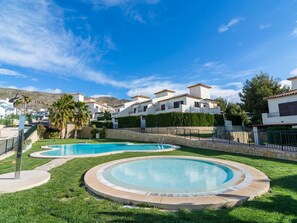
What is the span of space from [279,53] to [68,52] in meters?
23.3

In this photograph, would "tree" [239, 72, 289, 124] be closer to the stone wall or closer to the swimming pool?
the stone wall

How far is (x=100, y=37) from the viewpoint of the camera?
23469 millimetres

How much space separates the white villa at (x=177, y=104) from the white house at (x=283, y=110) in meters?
12.2

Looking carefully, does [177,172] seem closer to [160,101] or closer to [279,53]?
[279,53]

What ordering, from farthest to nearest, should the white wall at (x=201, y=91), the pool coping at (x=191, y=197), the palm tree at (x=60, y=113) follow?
the white wall at (x=201, y=91)
the palm tree at (x=60, y=113)
the pool coping at (x=191, y=197)

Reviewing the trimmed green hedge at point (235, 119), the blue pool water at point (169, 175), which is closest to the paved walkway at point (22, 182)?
the blue pool water at point (169, 175)

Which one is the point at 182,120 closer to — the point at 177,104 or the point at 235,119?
the point at 177,104

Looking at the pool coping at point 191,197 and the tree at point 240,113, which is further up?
the tree at point 240,113

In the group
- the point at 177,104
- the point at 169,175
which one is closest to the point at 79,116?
the point at 177,104

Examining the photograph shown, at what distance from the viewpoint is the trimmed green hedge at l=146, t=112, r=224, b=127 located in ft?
93.8

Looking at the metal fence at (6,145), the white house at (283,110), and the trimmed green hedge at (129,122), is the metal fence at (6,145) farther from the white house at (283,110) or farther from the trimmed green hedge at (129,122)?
the white house at (283,110)

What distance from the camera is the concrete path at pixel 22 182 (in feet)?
19.1

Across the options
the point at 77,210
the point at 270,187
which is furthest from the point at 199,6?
the point at 77,210

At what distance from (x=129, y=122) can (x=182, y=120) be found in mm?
11308
